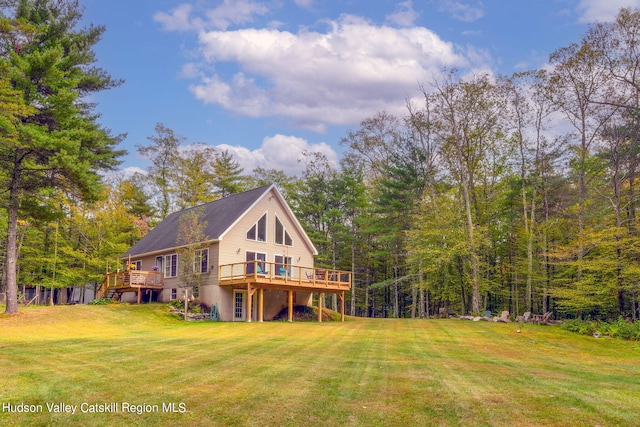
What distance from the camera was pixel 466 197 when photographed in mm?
26656

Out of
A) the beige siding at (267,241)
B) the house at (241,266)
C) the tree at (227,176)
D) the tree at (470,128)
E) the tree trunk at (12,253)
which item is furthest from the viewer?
the tree at (227,176)

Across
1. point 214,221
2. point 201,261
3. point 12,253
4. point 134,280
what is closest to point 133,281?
point 134,280

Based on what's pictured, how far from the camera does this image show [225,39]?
2336 cm

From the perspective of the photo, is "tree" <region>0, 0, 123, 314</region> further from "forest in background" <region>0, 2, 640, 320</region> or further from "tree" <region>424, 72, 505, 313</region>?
"tree" <region>424, 72, 505, 313</region>

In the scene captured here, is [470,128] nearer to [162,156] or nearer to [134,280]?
[134,280]

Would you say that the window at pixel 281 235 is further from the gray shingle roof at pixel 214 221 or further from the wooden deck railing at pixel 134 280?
the wooden deck railing at pixel 134 280

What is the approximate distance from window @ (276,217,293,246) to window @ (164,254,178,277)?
5522mm

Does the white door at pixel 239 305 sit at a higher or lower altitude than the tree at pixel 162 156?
lower

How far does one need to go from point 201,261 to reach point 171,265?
2824 mm

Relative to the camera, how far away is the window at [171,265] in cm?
2580

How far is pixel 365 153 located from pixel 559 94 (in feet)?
48.4

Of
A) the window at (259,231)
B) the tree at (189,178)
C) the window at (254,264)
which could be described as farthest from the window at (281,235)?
the tree at (189,178)

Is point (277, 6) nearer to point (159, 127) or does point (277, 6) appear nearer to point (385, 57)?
point (385, 57)

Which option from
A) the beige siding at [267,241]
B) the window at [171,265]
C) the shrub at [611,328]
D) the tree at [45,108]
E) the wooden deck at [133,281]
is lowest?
the shrub at [611,328]
